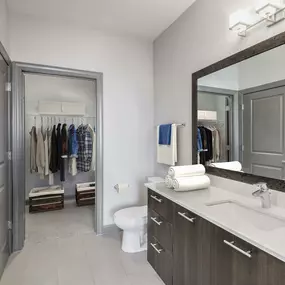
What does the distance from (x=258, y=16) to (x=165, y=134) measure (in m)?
1.44

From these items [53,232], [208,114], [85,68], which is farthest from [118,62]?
[53,232]

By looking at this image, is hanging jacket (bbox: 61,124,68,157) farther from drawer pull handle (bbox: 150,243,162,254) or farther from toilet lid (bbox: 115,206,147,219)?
drawer pull handle (bbox: 150,243,162,254)

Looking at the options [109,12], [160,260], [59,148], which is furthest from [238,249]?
[59,148]

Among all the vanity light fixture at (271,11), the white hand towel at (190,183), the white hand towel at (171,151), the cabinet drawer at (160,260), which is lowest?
the cabinet drawer at (160,260)

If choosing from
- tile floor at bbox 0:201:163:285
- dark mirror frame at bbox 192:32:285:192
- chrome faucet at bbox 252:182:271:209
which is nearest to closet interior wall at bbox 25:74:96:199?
tile floor at bbox 0:201:163:285

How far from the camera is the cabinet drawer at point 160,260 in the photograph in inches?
71.3

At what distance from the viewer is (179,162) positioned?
2.63 m

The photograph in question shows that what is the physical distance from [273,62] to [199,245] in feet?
4.32

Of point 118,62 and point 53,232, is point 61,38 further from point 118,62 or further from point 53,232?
point 53,232

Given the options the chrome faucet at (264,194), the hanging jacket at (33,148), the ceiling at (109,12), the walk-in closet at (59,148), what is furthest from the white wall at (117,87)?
the chrome faucet at (264,194)

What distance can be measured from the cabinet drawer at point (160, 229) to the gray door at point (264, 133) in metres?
0.78

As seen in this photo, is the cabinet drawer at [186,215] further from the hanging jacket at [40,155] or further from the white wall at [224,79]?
the hanging jacket at [40,155]

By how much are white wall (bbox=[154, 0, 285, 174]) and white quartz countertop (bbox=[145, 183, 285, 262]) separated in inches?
25.5

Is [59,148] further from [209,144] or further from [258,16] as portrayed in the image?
[258,16]
